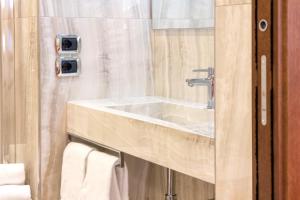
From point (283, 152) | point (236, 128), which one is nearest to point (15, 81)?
point (236, 128)

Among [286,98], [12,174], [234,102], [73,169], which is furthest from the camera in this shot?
[12,174]

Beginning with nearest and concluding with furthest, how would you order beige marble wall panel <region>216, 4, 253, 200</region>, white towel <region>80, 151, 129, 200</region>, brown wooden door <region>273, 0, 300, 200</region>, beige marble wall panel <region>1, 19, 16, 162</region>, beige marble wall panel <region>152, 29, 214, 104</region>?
brown wooden door <region>273, 0, 300, 200</region> < beige marble wall panel <region>216, 4, 253, 200</region> < white towel <region>80, 151, 129, 200</region> < beige marble wall panel <region>152, 29, 214, 104</region> < beige marble wall panel <region>1, 19, 16, 162</region>

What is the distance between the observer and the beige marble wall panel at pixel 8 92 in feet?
7.93

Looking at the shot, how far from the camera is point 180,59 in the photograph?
7.27 ft

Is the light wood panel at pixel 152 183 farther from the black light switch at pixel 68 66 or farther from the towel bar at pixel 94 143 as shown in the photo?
the black light switch at pixel 68 66

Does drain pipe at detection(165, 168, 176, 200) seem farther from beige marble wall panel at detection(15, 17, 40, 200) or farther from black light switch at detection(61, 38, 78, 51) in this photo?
black light switch at detection(61, 38, 78, 51)

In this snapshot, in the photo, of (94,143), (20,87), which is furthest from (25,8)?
(94,143)

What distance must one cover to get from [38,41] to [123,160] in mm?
733

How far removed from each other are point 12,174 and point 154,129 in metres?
1.00

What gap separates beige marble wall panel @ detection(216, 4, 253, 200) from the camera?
1.09 m

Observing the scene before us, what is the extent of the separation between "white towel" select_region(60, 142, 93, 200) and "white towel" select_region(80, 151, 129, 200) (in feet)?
0.17

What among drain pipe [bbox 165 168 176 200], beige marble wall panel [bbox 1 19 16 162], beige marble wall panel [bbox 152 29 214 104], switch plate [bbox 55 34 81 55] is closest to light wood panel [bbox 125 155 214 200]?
drain pipe [bbox 165 168 176 200]

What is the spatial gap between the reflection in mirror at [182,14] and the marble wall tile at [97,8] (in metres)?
0.07

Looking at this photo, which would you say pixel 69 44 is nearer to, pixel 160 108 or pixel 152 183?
pixel 160 108
